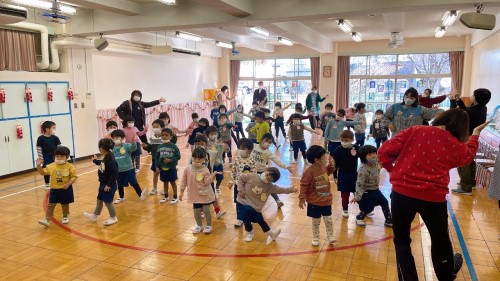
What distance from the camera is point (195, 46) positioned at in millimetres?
14773

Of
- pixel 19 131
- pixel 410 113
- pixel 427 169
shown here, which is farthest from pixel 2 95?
pixel 427 169

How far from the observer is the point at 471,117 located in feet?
19.3

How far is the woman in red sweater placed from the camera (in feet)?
9.07

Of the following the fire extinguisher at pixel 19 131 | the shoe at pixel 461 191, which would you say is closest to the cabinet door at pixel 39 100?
the fire extinguisher at pixel 19 131

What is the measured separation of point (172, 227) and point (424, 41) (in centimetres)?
1319

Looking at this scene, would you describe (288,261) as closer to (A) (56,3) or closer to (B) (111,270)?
(B) (111,270)

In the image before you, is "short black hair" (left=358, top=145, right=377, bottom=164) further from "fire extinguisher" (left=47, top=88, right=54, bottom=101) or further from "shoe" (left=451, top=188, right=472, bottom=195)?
"fire extinguisher" (left=47, top=88, right=54, bottom=101)

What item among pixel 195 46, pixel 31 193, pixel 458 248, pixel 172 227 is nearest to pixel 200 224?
pixel 172 227

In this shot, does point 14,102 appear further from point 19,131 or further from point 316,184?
point 316,184

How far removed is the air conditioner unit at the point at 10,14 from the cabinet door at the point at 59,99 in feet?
9.05

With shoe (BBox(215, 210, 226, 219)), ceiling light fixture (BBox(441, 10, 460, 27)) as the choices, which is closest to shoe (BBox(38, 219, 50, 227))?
shoe (BBox(215, 210, 226, 219))

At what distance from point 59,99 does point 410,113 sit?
312 inches

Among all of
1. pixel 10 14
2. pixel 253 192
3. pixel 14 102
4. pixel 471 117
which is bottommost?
pixel 253 192

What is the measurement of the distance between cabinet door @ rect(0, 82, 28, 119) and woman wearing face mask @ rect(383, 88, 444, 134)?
25.1 ft
